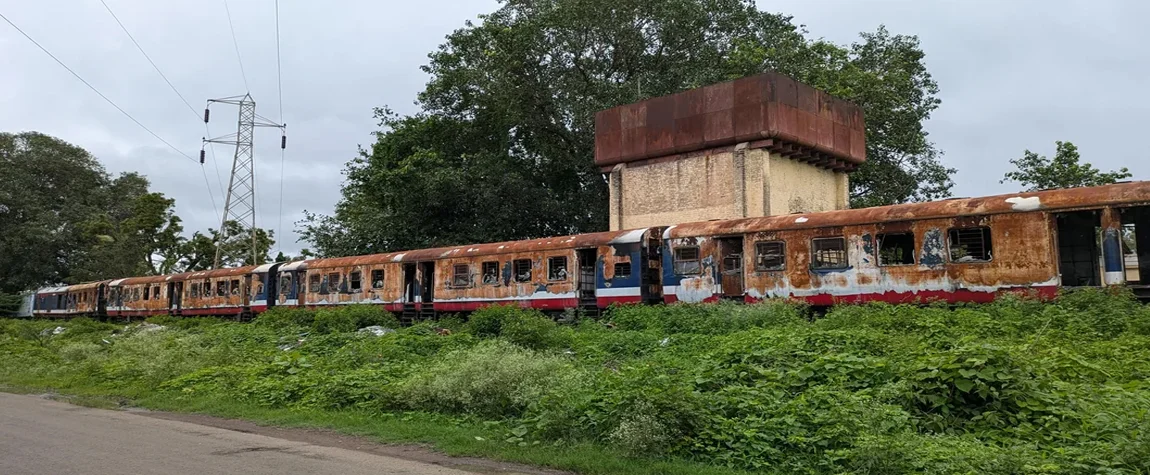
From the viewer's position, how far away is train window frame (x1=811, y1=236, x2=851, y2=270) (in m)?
15.6

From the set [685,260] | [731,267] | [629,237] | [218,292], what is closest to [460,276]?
[629,237]

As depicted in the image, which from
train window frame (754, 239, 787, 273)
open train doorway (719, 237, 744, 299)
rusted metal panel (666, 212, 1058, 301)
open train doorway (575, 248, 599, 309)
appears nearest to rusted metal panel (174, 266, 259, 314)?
open train doorway (575, 248, 599, 309)

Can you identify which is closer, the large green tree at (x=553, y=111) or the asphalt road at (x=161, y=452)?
the asphalt road at (x=161, y=452)

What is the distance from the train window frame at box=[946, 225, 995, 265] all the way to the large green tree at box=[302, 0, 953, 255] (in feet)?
55.5

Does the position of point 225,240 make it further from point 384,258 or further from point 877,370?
point 877,370

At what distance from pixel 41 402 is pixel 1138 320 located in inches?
666

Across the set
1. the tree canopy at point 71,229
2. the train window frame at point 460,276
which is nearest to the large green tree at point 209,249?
the tree canopy at point 71,229

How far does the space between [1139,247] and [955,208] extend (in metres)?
3.82

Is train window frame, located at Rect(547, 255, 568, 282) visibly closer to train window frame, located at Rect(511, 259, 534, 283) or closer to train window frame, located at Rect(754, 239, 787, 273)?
train window frame, located at Rect(511, 259, 534, 283)

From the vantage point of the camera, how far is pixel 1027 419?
22.3 feet

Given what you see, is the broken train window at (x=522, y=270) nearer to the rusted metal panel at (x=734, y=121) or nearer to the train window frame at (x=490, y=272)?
the train window frame at (x=490, y=272)

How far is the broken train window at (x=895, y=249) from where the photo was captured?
593 inches

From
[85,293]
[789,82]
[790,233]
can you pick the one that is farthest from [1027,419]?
[85,293]

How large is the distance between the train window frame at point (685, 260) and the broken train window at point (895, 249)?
418cm
